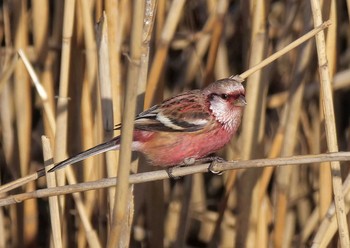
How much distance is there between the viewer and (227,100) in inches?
125

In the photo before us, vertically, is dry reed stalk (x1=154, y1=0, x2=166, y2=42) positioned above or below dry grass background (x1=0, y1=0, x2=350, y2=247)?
above

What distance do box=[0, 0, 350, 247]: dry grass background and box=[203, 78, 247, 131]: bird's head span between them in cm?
7

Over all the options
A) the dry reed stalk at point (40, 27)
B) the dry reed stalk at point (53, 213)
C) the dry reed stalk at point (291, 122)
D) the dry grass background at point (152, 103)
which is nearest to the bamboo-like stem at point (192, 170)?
the dry grass background at point (152, 103)

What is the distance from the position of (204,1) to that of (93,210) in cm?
163

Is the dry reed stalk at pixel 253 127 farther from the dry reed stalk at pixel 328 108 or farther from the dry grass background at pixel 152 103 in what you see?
the dry reed stalk at pixel 328 108

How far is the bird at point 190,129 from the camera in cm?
319

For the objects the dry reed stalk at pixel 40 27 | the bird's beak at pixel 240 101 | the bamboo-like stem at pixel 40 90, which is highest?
the dry reed stalk at pixel 40 27

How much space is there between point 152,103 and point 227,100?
33cm

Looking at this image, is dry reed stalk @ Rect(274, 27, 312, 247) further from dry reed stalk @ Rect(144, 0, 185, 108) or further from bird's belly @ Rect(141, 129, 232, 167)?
dry reed stalk @ Rect(144, 0, 185, 108)

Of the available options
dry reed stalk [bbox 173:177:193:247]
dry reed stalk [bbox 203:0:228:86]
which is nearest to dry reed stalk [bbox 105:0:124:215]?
dry reed stalk [bbox 203:0:228:86]

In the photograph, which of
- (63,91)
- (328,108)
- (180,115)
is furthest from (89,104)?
(328,108)

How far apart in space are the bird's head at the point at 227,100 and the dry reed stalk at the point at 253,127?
0.05 m

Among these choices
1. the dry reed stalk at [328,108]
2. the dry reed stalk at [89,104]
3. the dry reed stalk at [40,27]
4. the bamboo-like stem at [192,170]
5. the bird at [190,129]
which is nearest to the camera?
the bamboo-like stem at [192,170]

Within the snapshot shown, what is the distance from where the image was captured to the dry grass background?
110 inches
